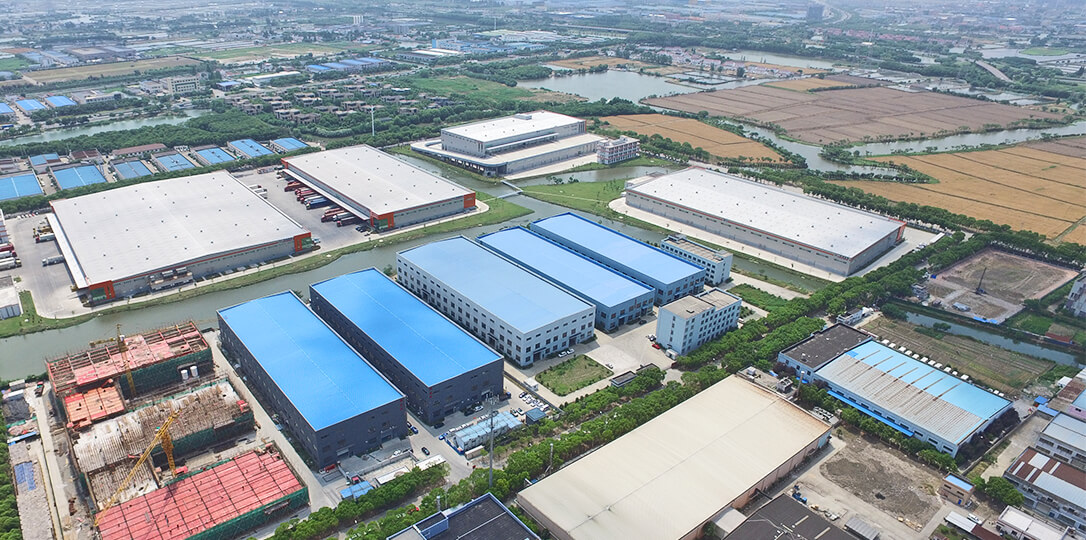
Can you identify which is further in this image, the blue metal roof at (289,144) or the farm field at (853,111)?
the farm field at (853,111)

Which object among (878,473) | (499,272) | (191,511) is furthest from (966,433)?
(191,511)

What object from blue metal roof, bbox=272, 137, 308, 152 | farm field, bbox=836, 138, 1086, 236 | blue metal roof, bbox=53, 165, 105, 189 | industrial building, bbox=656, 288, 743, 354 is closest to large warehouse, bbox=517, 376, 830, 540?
industrial building, bbox=656, 288, 743, 354

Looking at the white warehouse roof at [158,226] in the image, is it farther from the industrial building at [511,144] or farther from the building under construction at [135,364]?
the industrial building at [511,144]

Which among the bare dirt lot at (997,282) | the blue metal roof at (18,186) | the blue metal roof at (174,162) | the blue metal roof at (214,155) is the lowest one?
the bare dirt lot at (997,282)

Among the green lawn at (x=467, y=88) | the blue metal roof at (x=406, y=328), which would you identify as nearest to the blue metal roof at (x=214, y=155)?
the blue metal roof at (x=406, y=328)

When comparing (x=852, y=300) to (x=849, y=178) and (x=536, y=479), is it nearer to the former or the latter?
(x=536, y=479)

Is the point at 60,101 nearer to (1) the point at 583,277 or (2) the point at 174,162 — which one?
(2) the point at 174,162

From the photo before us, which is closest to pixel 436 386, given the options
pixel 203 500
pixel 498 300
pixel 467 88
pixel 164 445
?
pixel 498 300
